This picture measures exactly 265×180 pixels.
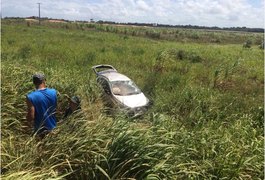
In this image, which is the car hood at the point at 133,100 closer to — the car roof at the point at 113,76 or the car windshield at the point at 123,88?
the car windshield at the point at 123,88

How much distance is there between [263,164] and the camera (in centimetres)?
471

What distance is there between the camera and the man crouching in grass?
4676 mm

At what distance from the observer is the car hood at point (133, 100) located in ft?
29.9

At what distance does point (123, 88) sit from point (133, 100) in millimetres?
688

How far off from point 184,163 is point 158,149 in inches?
16.2

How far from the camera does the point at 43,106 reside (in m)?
4.77

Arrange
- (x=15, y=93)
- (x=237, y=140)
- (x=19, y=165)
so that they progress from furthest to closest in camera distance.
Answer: (x=15, y=93) → (x=237, y=140) → (x=19, y=165)

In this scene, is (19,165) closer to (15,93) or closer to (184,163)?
(184,163)

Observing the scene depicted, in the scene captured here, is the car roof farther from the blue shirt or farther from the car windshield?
the blue shirt

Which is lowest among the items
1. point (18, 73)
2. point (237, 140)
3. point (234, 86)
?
point (234, 86)

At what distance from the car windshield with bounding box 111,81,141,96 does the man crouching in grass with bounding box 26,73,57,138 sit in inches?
186

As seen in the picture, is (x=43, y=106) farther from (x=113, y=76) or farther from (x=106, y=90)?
(x=113, y=76)

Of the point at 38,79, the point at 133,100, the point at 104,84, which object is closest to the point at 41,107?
the point at 38,79

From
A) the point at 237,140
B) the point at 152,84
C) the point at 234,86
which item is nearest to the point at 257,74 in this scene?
the point at 234,86
